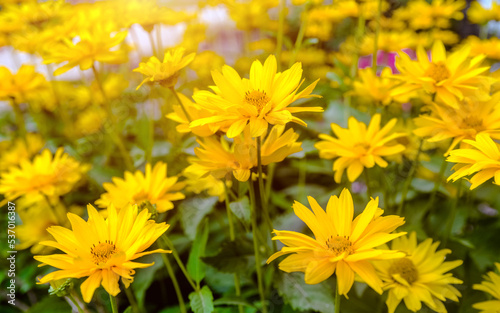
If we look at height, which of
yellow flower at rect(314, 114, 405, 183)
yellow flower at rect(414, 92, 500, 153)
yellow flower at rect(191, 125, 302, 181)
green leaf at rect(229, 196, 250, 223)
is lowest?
green leaf at rect(229, 196, 250, 223)

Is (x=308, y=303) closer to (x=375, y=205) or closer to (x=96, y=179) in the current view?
(x=375, y=205)

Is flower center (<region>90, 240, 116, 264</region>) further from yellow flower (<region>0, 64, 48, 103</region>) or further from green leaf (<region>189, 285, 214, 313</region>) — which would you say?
yellow flower (<region>0, 64, 48, 103</region>)

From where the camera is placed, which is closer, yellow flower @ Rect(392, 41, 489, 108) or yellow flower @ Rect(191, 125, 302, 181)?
yellow flower @ Rect(191, 125, 302, 181)

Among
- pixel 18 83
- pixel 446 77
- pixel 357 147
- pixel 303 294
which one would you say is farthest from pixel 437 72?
pixel 18 83

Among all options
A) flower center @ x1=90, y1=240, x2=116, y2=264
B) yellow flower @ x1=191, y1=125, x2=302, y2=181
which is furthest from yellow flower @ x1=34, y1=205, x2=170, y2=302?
yellow flower @ x1=191, y1=125, x2=302, y2=181

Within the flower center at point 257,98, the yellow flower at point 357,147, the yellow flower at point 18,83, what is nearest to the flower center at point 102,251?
the flower center at point 257,98

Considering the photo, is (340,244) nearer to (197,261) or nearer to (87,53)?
(197,261)
